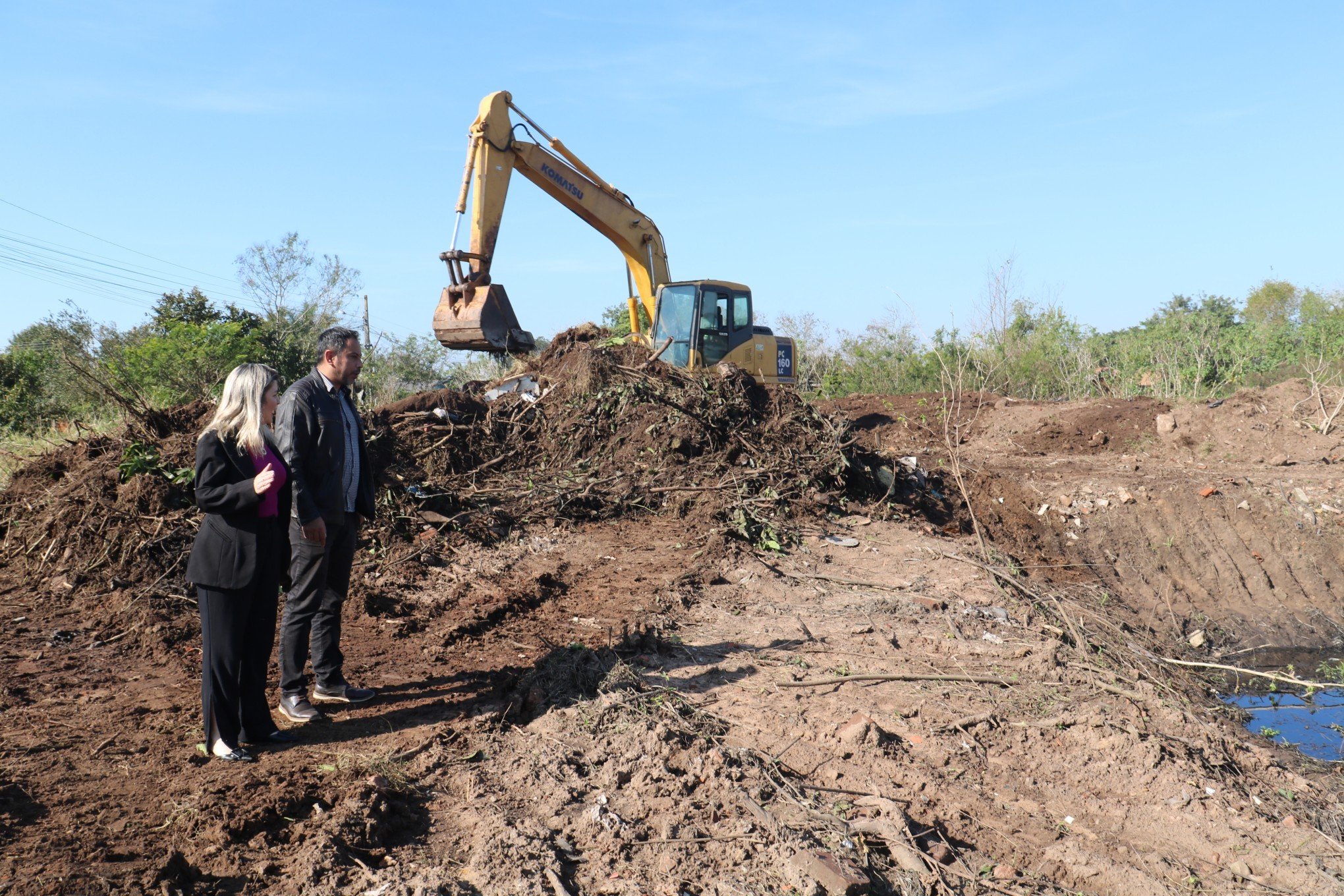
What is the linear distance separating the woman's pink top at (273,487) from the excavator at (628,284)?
665 centimetres

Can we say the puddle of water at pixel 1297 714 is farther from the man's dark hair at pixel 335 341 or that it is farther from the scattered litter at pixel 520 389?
the scattered litter at pixel 520 389

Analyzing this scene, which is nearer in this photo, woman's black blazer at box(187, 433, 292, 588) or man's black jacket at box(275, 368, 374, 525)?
woman's black blazer at box(187, 433, 292, 588)

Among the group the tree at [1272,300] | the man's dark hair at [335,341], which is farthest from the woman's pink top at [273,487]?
the tree at [1272,300]

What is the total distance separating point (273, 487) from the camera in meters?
3.71

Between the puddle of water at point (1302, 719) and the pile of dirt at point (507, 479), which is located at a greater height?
the pile of dirt at point (507, 479)

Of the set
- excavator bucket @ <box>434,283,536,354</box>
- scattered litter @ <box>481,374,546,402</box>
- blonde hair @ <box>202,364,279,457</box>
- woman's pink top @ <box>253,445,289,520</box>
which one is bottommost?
woman's pink top @ <box>253,445,289,520</box>

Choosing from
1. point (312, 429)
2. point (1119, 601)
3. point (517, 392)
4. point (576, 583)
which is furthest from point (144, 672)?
point (1119, 601)

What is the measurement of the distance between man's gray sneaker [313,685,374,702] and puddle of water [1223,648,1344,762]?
17.6 ft

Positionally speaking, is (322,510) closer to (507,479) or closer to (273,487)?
(273,487)

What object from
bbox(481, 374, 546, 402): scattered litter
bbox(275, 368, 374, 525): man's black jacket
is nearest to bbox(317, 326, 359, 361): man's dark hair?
bbox(275, 368, 374, 525): man's black jacket

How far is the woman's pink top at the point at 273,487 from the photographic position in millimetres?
3738

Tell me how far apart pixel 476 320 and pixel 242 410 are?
730cm

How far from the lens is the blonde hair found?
3.70 meters

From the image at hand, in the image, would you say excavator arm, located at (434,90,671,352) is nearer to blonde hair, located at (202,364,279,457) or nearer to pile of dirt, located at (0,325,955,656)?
pile of dirt, located at (0,325,955,656)
